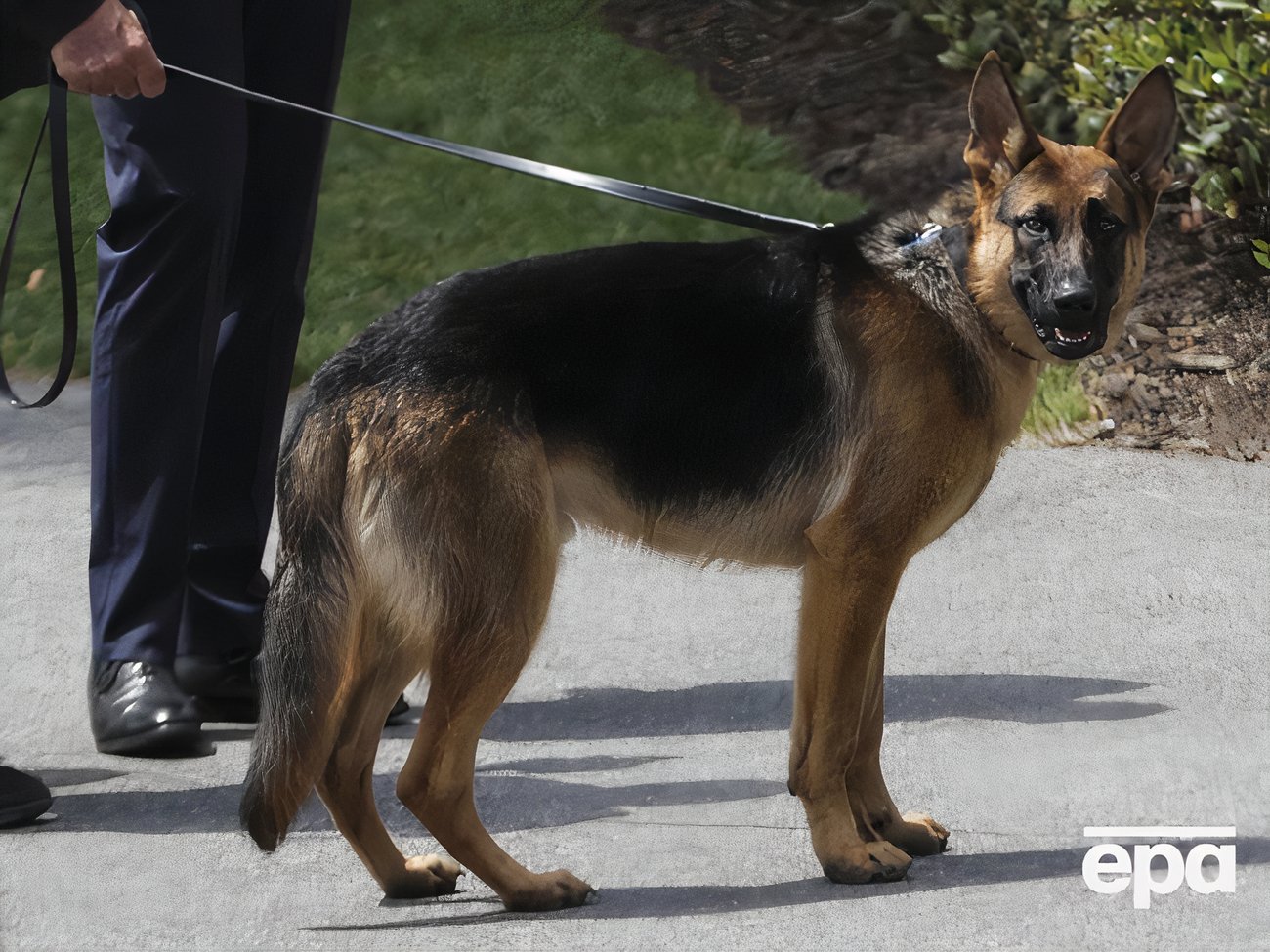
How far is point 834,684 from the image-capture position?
3.89 m

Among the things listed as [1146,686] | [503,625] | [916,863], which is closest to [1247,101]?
[1146,686]

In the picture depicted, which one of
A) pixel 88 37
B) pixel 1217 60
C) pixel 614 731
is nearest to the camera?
pixel 88 37

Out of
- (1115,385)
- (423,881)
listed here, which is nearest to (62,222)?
(423,881)

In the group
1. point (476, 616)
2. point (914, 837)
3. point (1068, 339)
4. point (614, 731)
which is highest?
point (1068, 339)

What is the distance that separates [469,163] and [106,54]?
706cm

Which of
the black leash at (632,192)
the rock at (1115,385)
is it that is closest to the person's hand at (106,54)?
the black leash at (632,192)

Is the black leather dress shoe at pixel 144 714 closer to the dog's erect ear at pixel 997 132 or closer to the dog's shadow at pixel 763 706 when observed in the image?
the dog's shadow at pixel 763 706

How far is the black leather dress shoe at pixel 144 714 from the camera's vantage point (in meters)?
4.75

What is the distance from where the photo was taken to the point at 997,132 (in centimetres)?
391

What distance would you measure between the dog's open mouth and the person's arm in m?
2.08

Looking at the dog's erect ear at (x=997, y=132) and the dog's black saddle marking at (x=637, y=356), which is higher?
the dog's erect ear at (x=997, y=132)

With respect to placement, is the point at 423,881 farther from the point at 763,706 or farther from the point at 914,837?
the point at 763,706

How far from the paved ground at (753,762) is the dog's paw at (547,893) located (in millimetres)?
50

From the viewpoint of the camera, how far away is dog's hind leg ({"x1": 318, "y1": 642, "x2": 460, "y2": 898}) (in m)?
3.81
